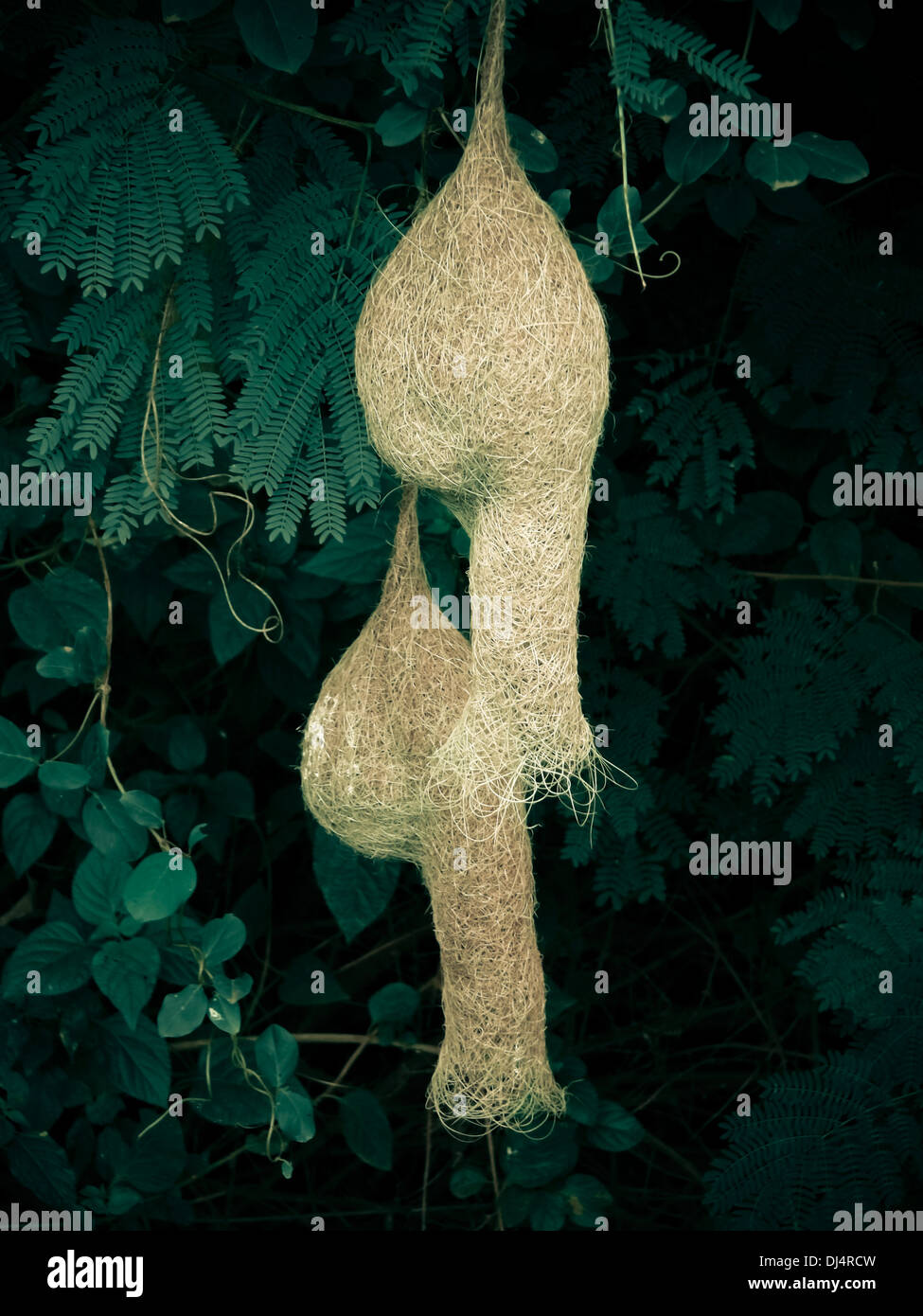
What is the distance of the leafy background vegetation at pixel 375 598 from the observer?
1.64m

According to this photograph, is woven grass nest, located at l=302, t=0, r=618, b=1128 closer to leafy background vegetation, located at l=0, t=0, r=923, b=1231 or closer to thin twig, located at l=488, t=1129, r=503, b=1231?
leafy background vegetation, located at l=0, t=0, r=923, b=1231

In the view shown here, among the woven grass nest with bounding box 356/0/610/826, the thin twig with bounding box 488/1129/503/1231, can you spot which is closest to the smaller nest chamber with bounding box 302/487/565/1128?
the woven grass nest with bounding box 356/0/610/826

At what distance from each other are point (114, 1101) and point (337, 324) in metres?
Result: 1.34

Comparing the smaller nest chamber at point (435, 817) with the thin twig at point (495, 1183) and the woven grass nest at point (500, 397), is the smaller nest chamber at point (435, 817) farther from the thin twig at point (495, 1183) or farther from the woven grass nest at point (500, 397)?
the thin twig at point (495, 1183)

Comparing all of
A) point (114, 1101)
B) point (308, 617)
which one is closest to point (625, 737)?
point (308, 617)

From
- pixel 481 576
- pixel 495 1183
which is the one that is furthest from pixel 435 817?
pixel 495 1183

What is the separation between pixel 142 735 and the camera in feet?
7.29

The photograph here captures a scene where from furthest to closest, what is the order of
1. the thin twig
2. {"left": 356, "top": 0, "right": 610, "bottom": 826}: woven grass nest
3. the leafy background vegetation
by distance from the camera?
the thin twig, the leafy background vegetation, {"left": 356, "top": 0, "right": 610, "bottom": 826}: woven grass nest

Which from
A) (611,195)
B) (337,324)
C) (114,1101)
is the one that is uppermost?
(611,195)

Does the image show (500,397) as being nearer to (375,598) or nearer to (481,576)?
(481,576)

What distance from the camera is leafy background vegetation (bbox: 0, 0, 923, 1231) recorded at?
1636mm

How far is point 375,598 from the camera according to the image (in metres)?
2.05

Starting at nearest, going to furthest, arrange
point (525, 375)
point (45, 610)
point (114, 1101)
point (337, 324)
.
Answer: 1. point (525, 375)
2. point (337, 324)
3. point (45, 610)
4. point (114, 1101)

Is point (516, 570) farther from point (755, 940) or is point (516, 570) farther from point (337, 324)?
point (755, 940)
